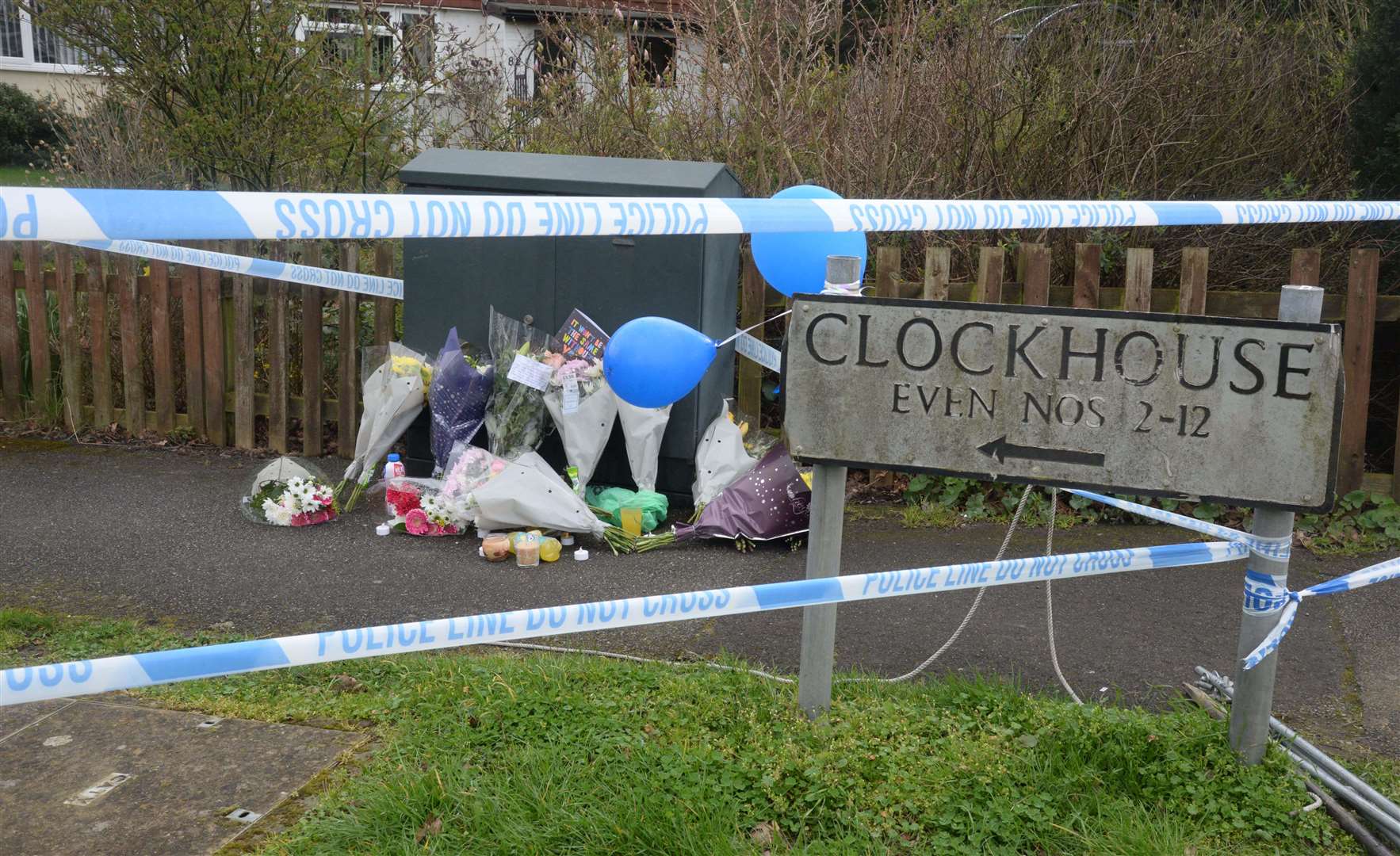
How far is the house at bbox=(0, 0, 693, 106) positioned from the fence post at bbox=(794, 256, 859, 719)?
5.65m

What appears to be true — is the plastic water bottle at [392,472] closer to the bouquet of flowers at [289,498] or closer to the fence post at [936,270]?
the bouquet of flowers at [289,498]

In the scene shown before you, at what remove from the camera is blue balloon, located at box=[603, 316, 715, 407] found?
181 inches

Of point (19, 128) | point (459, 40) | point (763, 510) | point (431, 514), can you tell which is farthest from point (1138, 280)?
point (19, 128)

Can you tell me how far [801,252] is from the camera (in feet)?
15.4

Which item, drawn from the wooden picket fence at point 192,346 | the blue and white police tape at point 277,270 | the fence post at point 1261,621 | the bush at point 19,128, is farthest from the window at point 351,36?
the bush at point 19,128

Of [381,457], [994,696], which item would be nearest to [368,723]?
[994,696]

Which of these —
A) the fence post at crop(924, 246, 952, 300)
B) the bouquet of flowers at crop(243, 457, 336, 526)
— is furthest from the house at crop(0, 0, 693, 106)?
the bouquet of flowers at crop(243, 457, 336, 526)

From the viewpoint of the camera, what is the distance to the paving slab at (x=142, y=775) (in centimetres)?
275

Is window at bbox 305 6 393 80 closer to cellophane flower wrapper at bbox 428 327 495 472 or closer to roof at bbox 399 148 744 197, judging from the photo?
roof at bbox 399 148 744 197

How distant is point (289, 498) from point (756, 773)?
3.23 metres

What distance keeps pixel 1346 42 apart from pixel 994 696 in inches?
222

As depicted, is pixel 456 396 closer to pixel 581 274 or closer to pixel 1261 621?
pixel 581 274

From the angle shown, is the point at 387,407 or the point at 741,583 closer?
the point at 741,583

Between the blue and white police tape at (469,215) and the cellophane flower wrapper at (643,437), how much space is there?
2586mm
